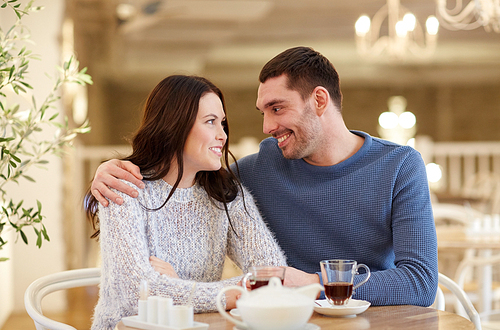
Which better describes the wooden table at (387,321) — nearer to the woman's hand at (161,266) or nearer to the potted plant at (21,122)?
the woman's hand at (161,266)

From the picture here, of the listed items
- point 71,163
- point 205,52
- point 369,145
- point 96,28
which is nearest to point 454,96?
point 205,52

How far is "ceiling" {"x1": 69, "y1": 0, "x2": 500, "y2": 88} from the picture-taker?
18.1ft

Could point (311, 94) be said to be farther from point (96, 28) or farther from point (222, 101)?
point (96, 28)

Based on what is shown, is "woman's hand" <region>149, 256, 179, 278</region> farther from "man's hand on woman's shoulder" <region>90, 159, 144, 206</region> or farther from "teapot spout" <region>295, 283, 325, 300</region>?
"teapot spout" <region>295, 283, 325, 300</region>

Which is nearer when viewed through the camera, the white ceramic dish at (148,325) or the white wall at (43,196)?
the white ceramic dish at (148,325)

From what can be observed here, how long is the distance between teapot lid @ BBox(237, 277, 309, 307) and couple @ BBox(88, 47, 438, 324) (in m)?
0.34

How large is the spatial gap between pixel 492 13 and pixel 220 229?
238 centimetres

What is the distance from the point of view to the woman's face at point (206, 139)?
1441 mm

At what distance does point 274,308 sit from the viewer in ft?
2.71

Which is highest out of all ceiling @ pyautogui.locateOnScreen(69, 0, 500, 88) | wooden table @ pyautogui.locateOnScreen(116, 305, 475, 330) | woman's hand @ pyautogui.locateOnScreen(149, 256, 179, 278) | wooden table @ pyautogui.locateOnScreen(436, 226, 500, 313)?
ceiling @ pyautogui.locateOnScreen(69, 0, 500, 88)

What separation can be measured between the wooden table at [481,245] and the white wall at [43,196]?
248 centimetres

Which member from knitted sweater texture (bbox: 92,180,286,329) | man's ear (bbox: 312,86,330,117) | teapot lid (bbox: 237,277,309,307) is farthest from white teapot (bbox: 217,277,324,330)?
man's ear (bbox: 312,86,330,117)

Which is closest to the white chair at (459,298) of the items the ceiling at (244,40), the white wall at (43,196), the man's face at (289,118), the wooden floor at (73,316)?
the man's face at (289,118)

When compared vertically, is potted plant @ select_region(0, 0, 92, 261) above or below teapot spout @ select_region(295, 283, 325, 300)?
above
